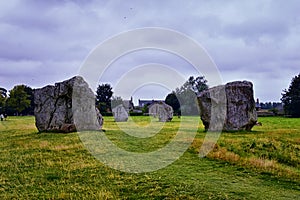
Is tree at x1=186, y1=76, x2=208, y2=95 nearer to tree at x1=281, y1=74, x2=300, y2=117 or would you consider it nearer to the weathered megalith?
tree at x1=281, y1=74, x2=300, y2=117

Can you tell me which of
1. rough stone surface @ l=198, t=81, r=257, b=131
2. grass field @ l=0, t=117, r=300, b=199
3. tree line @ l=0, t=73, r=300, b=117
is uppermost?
tree line @ l=0, t=73, r=300, b=117

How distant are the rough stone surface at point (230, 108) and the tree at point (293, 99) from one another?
46835mm

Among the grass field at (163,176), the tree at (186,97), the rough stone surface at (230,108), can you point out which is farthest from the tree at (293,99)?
the grass field at (163,176)

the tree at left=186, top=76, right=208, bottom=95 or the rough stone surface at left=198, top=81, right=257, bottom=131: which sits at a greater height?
the tree at left=186, top=76, right=208, bottom=95

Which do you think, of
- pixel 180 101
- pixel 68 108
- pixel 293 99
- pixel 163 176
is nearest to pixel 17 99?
pixel 180 101

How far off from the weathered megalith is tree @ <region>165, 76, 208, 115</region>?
44319 millimetres

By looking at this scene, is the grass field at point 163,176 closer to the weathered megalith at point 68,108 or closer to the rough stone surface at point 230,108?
the weathered megalith at point 68,108

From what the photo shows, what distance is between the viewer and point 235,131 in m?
21.5

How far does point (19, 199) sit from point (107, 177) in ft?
7.88

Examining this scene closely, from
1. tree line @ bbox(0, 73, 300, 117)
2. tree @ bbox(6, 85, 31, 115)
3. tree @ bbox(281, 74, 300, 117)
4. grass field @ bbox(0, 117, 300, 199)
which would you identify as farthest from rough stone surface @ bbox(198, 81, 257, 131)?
tree @ bbox(6, 85, 31, 115)

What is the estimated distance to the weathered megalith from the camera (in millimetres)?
20859

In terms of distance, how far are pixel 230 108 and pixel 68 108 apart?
34.3 feet

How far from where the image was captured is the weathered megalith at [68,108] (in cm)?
2086

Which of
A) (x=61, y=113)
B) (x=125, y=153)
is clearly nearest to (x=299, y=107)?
(x=61, y=113)
